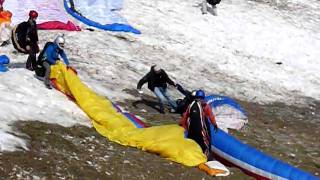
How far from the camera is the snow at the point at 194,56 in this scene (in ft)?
47.0

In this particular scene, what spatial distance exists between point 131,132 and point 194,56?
9.83m

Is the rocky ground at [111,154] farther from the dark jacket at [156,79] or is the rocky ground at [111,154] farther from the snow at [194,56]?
the snow at [194,56]

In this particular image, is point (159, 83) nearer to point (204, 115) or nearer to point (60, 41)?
point (60, 41)

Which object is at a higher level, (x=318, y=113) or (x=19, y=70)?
(x=19, y=70)

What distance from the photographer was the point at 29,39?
15938 millimetres

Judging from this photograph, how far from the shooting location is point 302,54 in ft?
80.6

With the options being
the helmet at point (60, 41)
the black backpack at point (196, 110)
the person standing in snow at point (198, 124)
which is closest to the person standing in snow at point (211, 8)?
the helmet at point (60, 41)

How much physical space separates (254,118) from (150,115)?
3.36 metres

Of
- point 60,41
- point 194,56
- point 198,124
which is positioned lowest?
point 194,56

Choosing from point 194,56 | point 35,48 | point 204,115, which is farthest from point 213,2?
point 204,115

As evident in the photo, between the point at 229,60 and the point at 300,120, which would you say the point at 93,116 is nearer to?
the point at 300,120

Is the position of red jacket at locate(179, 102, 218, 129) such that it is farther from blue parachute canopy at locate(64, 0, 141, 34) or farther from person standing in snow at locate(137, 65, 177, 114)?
blue parachute canopy at locate(64, 0, 141, 34)

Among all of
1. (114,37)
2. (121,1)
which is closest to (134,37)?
(114,37)

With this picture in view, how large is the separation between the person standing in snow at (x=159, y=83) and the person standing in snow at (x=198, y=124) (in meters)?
3.11
